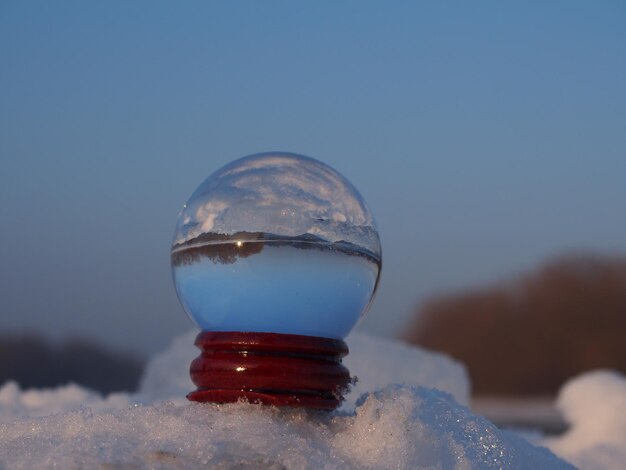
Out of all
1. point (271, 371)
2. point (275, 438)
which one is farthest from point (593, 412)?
point (275, 438)

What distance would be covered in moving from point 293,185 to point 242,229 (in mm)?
131

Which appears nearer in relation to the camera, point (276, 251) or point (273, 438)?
point (273, 438)

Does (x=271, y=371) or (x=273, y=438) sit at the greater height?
(x=271, y=371)

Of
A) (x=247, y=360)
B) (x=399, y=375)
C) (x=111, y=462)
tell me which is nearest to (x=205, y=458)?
(x=111, y=462)

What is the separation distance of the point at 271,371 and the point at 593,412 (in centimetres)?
225

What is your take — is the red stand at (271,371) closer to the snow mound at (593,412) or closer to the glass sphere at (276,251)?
the glass sphere at (276,251)

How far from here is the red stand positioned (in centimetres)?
147

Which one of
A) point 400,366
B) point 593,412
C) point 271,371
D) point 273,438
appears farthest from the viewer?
point 593,412

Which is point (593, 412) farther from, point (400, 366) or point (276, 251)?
point (276, 251)

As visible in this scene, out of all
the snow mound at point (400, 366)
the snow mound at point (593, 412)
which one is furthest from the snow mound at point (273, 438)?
the snow mound at point (593, 412)

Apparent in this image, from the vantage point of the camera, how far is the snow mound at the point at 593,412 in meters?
3.20

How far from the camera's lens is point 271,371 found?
148 centimetres

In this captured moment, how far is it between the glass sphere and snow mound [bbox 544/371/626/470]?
1770 millimetres

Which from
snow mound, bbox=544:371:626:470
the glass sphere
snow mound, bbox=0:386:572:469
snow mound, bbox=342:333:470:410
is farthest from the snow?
snow mound, bbox=544:371:626:470
